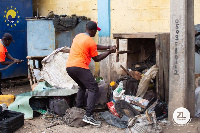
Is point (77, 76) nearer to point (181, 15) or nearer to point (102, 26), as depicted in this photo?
point (181, 15)

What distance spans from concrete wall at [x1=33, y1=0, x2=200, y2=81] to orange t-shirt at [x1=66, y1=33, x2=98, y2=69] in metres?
2.40

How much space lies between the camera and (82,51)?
5172 mm

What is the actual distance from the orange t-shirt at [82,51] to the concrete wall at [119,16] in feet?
7.86

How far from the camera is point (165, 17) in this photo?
7.10 metres

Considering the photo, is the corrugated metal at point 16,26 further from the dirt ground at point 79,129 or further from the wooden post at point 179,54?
the wooden post at point 179,54

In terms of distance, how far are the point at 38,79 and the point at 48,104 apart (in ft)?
3.79

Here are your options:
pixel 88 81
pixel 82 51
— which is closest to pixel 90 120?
pixel 88 81

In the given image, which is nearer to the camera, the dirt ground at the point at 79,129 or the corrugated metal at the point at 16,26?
the dirt ground at the point at 79,129

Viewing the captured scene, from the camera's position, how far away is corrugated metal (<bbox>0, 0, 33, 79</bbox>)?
8398 millimetres

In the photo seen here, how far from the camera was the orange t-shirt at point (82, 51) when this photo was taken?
5.16m

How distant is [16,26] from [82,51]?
4.23 m

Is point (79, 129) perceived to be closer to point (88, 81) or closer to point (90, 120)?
point (90, 120)

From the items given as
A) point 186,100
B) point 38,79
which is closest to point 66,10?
point 38,79

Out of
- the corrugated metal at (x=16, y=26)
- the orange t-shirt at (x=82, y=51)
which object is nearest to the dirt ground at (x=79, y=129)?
the orange t-shirt at (x=82, y=51)
